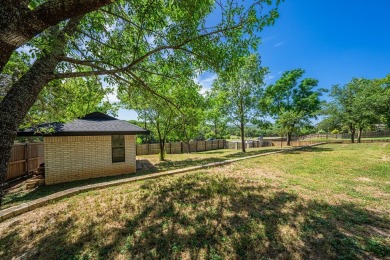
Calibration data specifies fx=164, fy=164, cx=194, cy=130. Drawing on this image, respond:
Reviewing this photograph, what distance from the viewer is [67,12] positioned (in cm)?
170

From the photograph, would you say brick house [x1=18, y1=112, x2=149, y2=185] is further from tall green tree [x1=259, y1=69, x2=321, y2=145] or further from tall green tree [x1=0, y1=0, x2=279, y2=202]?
tall green tree [x1=259, y1=69, x2=321, y2=145]

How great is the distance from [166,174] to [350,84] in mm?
28318

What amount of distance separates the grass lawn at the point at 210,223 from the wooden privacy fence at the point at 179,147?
14.6m

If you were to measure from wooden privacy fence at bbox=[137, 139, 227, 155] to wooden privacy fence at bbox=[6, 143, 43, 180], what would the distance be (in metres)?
9.95

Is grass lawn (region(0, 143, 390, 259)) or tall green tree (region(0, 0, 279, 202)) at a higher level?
tall green tree (region(0, 0, 279, 202))

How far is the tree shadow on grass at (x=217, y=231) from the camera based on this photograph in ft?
9.00

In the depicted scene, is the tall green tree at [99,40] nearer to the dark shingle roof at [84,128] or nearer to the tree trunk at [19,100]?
the tree trunk at [19,100]

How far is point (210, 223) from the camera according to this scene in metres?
3.52

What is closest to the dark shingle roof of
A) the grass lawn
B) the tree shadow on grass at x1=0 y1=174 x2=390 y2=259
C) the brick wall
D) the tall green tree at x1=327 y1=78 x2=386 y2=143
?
the brick wall

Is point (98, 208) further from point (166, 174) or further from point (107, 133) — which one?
point (107, 133)

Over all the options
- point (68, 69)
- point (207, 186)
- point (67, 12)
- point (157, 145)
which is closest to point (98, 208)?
point (207, 186)

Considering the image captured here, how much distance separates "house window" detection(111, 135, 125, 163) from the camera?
29.0 feet

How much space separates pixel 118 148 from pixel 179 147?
47.5 ft

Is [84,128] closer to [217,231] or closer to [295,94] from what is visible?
[217,231]
